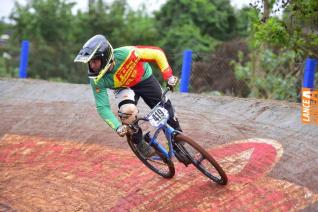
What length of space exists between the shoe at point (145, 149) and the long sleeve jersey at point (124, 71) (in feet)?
2.20

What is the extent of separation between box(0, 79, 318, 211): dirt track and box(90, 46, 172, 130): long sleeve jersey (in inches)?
46.9

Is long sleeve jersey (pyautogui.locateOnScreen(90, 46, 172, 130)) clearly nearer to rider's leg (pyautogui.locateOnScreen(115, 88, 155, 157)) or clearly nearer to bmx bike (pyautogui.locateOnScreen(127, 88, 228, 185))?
rider's leg (pyautogui.locateOnScreen(115, 88, 155, 157))

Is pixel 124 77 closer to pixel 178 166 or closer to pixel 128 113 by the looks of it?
pixel 128 113

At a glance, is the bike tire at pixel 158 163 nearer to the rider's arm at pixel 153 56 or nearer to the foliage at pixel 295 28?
the rider's arm at pixel 153 56

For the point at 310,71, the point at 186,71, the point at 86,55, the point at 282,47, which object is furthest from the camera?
the point at 186,71

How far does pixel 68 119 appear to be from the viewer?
35.1 ft

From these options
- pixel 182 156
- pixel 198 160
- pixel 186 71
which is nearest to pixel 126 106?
pixel 182 156

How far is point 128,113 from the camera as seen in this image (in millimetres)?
6820

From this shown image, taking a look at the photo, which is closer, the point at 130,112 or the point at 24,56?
the point at 130,112

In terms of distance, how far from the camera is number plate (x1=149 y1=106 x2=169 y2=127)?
21.0ft

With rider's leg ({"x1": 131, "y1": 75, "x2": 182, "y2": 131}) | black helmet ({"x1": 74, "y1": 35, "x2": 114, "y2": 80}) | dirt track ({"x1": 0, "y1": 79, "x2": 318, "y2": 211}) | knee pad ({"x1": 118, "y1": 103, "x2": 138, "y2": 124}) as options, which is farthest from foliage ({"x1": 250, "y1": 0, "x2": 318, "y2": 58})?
black helmet ({"x1": 74, "y1": 35, "x2": 114, "y2": 80})

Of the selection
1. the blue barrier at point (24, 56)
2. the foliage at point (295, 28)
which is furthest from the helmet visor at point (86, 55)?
the blue barrier at point (24, 56)

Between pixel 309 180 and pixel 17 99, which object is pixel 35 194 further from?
pixel 17 99

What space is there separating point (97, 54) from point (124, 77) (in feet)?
2.18
